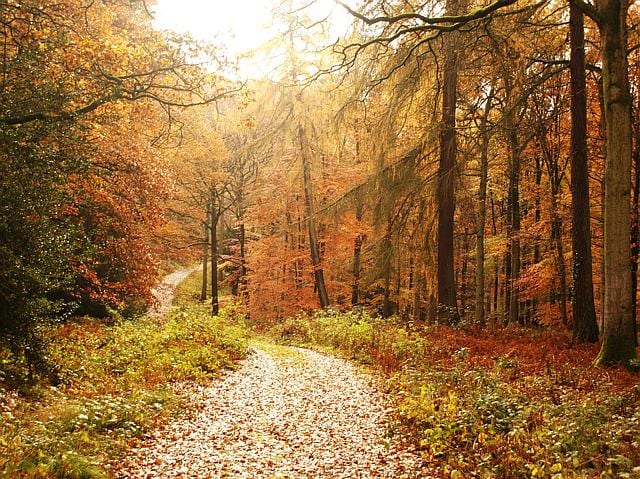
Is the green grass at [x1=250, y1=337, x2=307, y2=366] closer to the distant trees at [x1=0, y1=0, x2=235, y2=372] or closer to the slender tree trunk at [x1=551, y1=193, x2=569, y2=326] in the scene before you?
the distant trees at [x1=0, y1=0, x2=235, y2=372]

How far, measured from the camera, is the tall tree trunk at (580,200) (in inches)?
406

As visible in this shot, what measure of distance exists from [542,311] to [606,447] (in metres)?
17.3

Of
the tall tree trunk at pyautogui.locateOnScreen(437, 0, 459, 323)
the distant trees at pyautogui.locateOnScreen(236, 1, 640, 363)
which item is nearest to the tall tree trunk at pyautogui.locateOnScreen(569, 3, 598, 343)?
the distant trees at pyautogui.locateOnScreen(236, 1, 640, 363)

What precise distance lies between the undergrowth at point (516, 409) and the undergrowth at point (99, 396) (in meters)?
3.58

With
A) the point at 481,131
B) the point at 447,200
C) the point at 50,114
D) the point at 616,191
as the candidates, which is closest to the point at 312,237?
the point at 447,200

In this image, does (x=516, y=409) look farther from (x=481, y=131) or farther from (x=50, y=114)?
(x=50, y=114)

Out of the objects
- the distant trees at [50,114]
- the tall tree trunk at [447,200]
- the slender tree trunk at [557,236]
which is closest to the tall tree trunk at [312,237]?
the tall tree trunk at [447,200]

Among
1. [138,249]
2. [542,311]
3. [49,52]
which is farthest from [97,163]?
[542,311]

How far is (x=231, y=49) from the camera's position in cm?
873

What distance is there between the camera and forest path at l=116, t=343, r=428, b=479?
18.0ft

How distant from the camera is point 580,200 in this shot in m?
10.5

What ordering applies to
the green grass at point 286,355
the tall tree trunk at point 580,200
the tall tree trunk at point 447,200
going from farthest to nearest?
the green grass at point 286,355
the tall tree trunk at point 447,200
the tall tree trunk at point 580,200

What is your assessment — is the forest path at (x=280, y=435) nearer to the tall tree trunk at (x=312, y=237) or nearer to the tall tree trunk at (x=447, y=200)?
the tall tree trunk at (x=447, y=200)

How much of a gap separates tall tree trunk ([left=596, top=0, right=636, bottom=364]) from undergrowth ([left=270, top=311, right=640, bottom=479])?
32.2 inches
